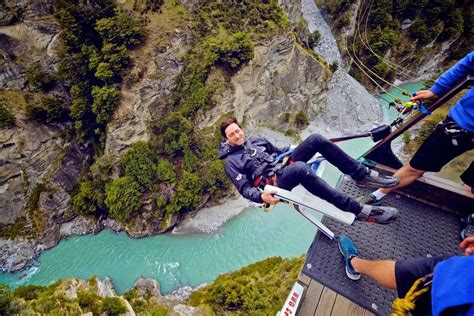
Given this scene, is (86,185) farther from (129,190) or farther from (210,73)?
(210,73)

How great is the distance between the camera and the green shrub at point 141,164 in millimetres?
13703

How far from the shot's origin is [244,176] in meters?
3.73

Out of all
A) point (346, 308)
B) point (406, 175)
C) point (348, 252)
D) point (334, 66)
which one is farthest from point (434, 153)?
point (334, 66)

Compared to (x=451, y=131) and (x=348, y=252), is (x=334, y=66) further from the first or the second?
(x=348, y=252)

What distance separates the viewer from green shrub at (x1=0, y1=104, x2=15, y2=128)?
12602mm

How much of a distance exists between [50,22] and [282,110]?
13086mm

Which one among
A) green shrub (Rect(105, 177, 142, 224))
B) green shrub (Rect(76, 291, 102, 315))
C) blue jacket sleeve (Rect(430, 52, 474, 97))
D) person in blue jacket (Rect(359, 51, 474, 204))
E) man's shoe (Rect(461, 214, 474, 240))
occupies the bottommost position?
green shrub (Rect(76, 291, 102, 315))

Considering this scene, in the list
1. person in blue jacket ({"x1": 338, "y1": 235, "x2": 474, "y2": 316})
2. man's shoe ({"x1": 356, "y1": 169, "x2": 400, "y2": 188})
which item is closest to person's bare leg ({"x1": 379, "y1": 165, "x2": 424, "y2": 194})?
man's shoe ({"x1": 356, "y1": 169, "x2": 400, "y2": 188})

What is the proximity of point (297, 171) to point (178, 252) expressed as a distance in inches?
473

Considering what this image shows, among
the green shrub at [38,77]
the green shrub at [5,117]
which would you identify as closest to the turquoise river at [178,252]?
the green shrub at [5,117]

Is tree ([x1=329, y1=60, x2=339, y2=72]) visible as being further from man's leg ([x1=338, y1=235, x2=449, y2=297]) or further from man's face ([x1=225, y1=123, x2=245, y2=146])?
man's leg ([x1=338, y1=235, x2=449, y2=297])

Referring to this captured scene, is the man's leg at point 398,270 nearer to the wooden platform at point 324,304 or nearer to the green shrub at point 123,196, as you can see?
the wooden platform at point 324,304

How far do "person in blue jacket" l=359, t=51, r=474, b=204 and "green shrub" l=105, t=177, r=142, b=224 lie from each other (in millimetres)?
12969

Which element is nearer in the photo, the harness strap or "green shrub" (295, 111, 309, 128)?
the harness strap
